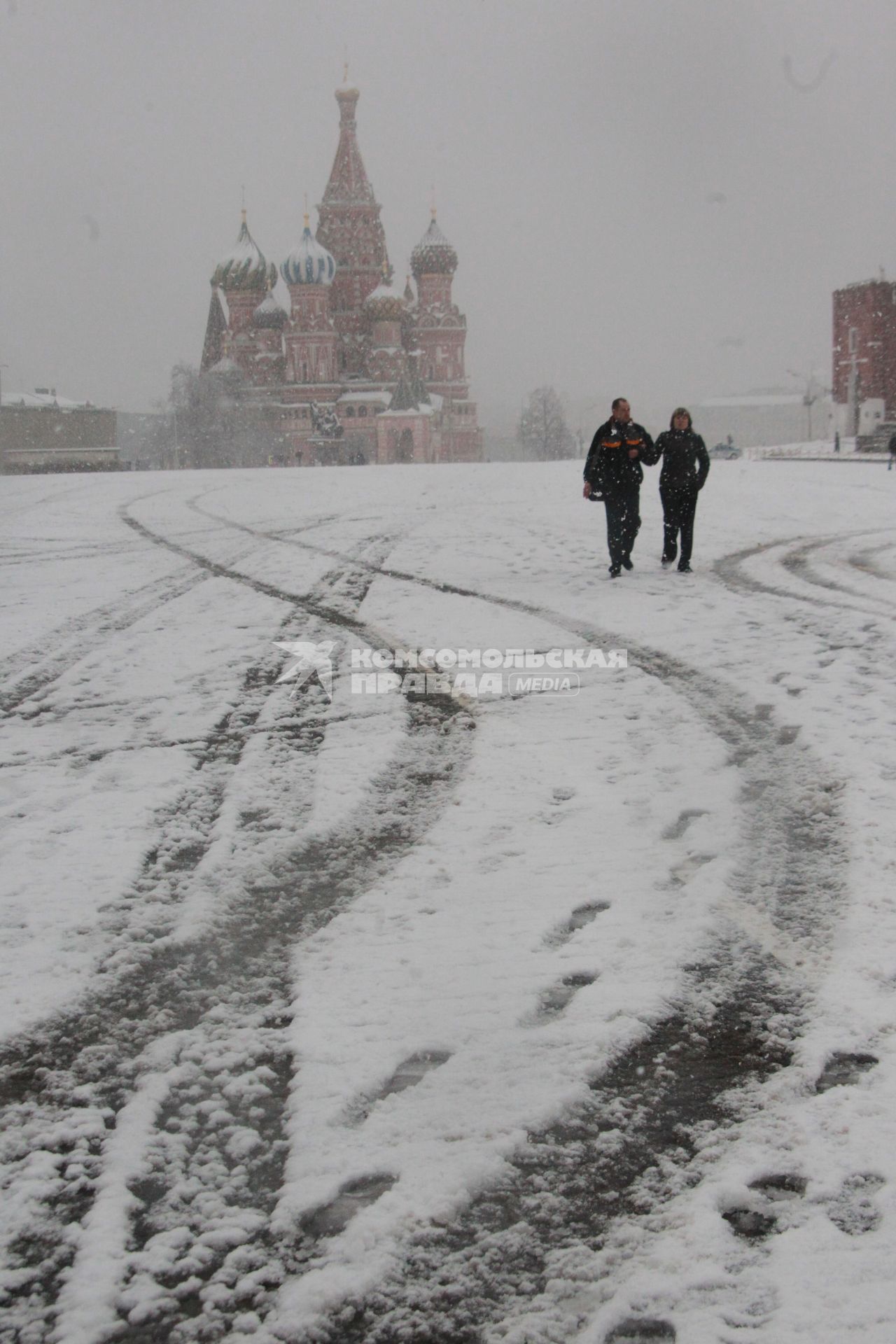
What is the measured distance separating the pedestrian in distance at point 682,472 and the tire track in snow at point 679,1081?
5967 millimetres

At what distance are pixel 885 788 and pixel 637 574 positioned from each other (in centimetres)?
622

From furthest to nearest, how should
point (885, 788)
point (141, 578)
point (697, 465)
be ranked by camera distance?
1. point (141, 578)
2. point (697, 465)
3. point (885, 788)

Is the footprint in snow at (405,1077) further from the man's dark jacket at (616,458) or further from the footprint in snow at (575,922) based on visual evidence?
the man's dark jacket at (616,458)

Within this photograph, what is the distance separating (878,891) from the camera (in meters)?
3.78

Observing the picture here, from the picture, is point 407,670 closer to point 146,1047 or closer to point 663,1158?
point 146,1047

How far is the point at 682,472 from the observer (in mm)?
10391


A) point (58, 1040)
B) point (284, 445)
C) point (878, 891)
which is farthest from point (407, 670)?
point (284, 445)

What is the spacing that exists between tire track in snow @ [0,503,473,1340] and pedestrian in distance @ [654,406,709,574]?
6.29 metres

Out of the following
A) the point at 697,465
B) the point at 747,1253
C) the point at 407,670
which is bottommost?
the point at 747,1253

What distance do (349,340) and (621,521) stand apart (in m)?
78.7

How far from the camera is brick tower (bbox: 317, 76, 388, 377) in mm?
84438

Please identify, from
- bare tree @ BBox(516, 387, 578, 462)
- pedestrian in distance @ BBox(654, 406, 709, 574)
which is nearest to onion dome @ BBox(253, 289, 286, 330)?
bare tree @ BBox(516, 387, 578, 462)

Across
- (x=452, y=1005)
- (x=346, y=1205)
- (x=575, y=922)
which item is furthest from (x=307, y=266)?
(x=346, y=1205)

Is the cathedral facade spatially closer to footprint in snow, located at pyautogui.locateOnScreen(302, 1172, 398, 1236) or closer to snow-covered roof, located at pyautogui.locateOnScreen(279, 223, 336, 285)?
snow-covered roof, located at pyautogui.locateOnScreen(279, 223, 336, 285)
